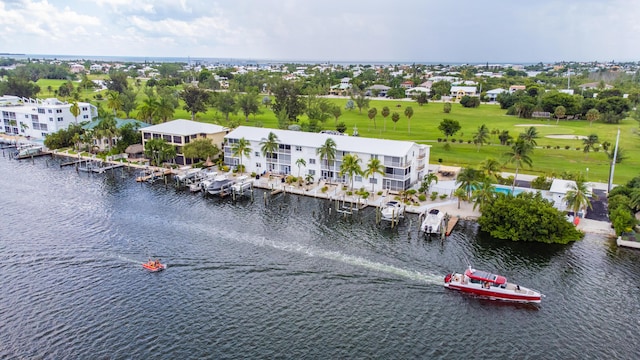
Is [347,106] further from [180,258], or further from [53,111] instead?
[180,258]

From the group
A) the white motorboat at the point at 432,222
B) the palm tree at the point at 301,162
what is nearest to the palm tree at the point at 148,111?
the palm tree at the point at 301,162

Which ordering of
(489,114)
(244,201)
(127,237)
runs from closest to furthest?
1. (127,237)
2. (244,201)
3. (489,114)

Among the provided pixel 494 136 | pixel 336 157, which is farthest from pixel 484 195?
pixel 494 136

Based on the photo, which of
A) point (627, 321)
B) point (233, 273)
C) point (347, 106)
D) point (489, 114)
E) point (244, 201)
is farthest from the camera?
point (347, 106)

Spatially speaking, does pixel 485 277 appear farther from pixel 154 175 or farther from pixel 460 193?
pixel 154 175

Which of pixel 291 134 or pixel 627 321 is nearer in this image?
pixel 627 321

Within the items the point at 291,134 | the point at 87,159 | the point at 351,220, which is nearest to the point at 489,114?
the point at 291,134

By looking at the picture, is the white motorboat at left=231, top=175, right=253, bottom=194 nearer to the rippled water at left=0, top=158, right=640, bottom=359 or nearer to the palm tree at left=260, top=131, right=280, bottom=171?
the palm tree at left=260, top=131, right=280, bottom=171

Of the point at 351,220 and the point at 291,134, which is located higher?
the point at 291,134
